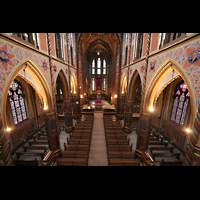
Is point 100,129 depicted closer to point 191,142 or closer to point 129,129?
point 129,129

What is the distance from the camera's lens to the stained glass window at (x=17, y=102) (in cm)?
1012

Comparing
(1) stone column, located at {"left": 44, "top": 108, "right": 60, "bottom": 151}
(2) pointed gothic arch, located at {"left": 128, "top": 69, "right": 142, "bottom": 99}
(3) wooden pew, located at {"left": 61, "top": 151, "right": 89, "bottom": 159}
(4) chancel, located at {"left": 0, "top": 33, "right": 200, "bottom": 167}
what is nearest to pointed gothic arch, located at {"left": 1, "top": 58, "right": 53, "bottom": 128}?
(4) chancel, located at {"left": 0, "top": 33, "right": 200, "bottom": 167}

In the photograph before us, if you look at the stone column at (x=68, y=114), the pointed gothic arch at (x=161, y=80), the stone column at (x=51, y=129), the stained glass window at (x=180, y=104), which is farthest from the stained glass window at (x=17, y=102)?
the stained glass window at (x=180, y=104)

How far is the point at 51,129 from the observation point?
24.7 feet

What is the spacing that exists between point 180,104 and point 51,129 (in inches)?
496

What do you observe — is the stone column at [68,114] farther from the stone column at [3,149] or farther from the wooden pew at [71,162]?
the stone column at [3,149]

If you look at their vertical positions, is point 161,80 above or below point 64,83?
above

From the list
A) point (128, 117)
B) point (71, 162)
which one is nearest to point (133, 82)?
point (128, 117)

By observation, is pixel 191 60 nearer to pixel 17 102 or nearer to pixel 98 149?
pixel 98 149

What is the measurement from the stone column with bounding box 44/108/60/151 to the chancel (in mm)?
73

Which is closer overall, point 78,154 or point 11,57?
point 11,57

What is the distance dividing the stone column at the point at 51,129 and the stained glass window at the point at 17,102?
5721 mm

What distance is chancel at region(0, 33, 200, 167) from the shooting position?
394 cm
